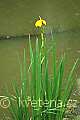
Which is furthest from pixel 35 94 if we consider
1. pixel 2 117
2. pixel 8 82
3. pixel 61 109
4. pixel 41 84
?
pixel 8 82

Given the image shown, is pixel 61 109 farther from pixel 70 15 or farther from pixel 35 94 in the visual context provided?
pixel 70 15

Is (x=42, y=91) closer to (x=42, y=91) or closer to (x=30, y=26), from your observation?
(x=42, y=91)

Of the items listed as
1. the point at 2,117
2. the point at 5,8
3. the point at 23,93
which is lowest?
the point at 2,117

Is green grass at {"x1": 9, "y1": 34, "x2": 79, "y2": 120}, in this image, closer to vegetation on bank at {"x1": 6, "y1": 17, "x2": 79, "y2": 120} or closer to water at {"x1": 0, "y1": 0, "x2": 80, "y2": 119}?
vegetation on bank at {"x1": 6, "y1": 17, "x2": 79, "y2": 120}

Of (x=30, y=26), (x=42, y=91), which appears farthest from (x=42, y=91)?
(x=30, y=26)

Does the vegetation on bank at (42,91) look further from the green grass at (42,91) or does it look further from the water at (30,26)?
the water at (30,26)

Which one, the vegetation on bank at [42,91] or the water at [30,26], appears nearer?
the vegetation on bank at [42,91]

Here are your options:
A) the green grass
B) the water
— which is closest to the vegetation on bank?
the green grass

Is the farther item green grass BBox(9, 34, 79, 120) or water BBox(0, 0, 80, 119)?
water BBox(0, 0, 80, 119)

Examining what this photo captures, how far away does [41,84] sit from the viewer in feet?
5.71

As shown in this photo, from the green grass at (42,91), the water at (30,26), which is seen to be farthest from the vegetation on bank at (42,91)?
the water at (30,26)

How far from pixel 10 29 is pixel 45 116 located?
3.56m

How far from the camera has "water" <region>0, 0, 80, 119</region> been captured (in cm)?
405

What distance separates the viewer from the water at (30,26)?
4.05m
